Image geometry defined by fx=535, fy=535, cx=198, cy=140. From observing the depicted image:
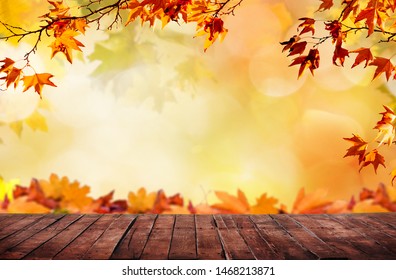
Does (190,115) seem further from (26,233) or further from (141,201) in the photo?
(26,233)

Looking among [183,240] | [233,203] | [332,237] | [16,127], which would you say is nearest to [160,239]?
[183,240]

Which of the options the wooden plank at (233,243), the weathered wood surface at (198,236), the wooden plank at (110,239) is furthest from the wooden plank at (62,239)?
the wooden plank at (233,243)

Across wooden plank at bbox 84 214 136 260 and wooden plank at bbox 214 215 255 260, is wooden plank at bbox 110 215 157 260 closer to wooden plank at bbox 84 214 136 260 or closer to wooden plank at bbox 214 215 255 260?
wooden plank at bbox 84 214 136 260

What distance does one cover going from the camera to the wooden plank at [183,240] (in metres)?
1.69

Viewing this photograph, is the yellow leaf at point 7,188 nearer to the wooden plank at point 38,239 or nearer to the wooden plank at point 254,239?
the wooden plank at point 38,239

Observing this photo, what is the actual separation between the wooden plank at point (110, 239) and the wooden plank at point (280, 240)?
534 millimetres

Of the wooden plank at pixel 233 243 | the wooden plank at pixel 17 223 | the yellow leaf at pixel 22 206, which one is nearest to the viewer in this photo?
the wooden plank at pixel 233 243

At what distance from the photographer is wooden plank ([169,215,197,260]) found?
1.69 m

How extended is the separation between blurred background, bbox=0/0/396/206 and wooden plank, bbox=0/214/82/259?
11.8 inches

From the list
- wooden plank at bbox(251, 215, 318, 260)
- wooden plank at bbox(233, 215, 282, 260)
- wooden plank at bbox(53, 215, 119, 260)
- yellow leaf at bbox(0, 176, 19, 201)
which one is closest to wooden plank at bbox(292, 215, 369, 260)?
wooden plank at bbox(251, 215, 318, 260)

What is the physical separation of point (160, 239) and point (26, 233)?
0.53 metres

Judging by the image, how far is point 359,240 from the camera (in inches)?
→ 75.6

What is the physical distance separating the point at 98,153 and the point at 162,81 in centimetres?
47
